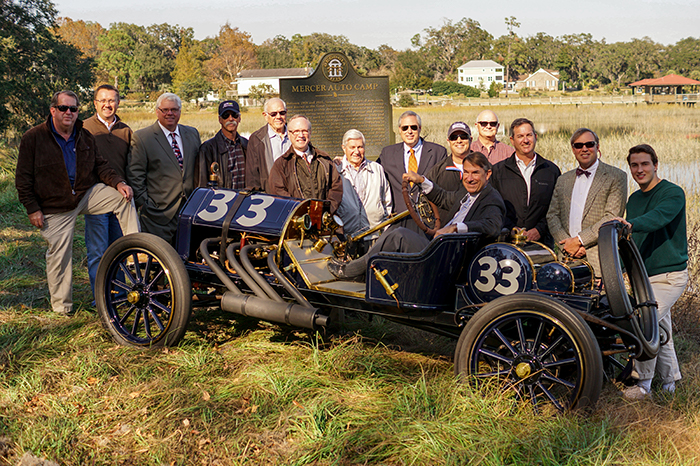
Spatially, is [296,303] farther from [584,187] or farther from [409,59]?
[409,59]

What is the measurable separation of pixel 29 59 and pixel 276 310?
18.8 m

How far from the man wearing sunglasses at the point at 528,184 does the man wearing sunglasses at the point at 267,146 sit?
2.29 m

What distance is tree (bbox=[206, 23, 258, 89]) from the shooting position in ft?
240

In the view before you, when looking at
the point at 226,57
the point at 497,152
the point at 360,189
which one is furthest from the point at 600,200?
the point at 226,57

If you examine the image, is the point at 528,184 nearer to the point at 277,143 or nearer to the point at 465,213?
the point at 465,213

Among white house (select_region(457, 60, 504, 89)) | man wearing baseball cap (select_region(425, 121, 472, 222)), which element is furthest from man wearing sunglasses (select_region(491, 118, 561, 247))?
white house (select_region(457, 60, 504, 89))

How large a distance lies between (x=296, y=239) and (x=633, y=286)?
240cm

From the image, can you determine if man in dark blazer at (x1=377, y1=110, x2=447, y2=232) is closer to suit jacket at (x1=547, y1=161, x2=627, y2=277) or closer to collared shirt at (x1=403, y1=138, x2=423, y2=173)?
collared shirt at (x1=403, y1=138, x2=423, y2=173)

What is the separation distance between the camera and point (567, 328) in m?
3.09

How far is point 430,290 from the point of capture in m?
3.74

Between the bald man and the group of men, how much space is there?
0.05 ft

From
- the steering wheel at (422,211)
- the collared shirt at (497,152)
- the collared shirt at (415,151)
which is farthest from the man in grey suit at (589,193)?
the collared shirt at (415,151)

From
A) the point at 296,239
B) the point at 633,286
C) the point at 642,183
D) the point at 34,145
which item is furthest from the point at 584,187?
the point at 34,145

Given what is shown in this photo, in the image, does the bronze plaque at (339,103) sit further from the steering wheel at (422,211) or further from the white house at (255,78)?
the white house at (255,78)
